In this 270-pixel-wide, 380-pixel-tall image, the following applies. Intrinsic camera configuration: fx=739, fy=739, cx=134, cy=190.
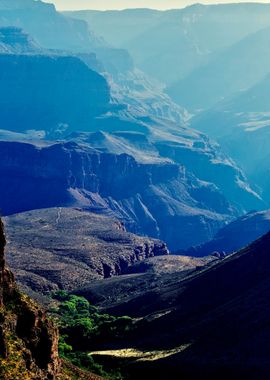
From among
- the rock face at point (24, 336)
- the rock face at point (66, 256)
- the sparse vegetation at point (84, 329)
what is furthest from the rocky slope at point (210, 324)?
the rock face at point (24, 336)

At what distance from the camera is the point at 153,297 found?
122 metres

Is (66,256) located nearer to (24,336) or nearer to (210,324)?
(210,324)

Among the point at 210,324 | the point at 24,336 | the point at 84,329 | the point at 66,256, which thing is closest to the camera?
the point at 24,336

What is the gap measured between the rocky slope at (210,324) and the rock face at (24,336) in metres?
30.9

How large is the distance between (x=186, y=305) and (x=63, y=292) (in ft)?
127

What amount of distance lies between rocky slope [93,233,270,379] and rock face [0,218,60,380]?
1217 inches

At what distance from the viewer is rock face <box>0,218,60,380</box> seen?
1975 inches

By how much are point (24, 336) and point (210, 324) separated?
45958 millimetres

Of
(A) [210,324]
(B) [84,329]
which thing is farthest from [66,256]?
(A) [210,324]

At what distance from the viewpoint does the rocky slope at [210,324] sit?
3310 inches

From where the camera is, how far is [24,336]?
53312 mm

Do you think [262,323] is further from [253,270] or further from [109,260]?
[109,260]

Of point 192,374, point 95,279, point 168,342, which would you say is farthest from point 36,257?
point 192,374

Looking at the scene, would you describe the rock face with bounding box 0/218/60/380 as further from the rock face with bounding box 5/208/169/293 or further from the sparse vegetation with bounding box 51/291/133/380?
the rock face with bounding box 5/208/169/293
